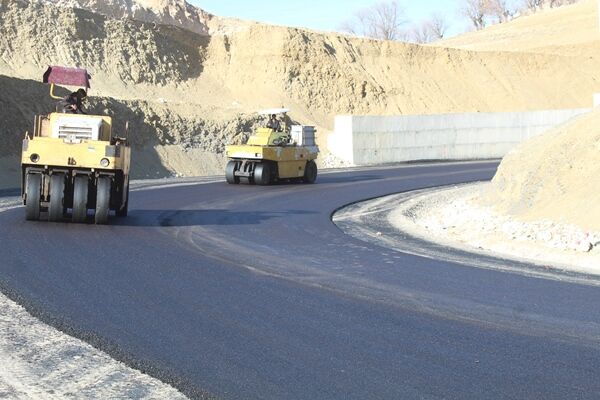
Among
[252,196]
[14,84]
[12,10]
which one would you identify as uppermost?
[12,10]

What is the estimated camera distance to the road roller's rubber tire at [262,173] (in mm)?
30078

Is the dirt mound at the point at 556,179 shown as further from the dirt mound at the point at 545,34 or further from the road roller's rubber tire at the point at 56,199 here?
the dirt mound at the point at 545,34

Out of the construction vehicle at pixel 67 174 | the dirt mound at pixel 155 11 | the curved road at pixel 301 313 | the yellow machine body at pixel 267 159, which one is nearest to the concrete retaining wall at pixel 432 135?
the yellow machine body at pixel 267 159

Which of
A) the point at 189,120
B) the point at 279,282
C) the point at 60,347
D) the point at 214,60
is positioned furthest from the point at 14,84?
the point at 60,347

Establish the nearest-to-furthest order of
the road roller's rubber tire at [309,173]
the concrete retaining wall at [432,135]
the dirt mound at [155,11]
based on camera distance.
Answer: the road roller's rubber tire at [309,173] → the concrete retaining wall at [432,135] → the dirt mound at [155,11]

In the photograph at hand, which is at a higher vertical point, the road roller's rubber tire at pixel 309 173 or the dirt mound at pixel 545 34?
the dirt mound at pixel 545 34

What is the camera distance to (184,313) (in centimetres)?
945

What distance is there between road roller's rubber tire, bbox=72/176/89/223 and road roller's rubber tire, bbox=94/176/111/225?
0.21m

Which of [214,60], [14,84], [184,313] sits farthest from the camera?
[214,60]

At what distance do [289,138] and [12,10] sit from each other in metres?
23.6

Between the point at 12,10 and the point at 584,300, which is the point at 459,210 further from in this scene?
the point at 12,10

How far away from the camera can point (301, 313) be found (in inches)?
377

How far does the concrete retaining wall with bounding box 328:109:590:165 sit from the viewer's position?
44281 mm

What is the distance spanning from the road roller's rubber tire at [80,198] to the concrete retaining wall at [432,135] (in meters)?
27.6
